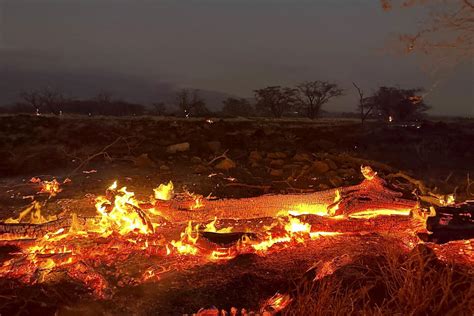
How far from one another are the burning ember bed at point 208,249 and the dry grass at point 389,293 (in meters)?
0.08

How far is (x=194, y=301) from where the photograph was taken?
11.6ft

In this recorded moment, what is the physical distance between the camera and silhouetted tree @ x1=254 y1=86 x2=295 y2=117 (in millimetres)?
51125

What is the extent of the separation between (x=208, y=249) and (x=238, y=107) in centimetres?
5118

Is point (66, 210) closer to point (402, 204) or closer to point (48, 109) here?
point (402, 204)

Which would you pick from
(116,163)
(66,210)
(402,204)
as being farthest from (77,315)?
(116,163)

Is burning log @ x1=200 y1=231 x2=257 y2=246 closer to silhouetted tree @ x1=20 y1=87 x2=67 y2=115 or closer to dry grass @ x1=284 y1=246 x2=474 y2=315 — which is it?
dry grass @ x1=284 y1=246 x2=474 y2=315

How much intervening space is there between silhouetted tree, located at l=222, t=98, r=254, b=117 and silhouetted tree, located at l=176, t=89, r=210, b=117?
118 inches

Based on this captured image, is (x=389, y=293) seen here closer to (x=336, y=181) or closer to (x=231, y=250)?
(x=231, y=250)

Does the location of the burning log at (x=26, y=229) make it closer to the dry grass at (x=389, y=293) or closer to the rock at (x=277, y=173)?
the dry grass at (x=389, y=293)

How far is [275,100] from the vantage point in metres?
52.2

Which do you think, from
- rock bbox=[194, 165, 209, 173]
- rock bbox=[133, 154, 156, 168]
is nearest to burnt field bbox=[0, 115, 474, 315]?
rock bbox=[194, 165, 209, 173]

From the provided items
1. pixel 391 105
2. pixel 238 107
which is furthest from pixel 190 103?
pixel 391 105

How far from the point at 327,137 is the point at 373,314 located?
41.3 feet

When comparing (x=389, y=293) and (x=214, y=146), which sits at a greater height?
(x=214, y=146)
